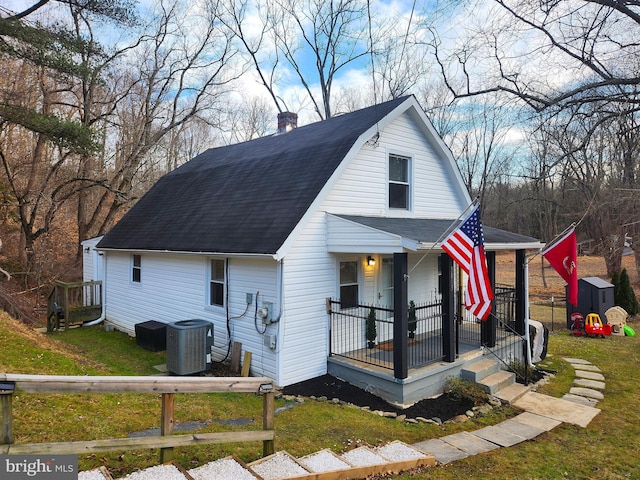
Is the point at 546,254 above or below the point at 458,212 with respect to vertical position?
below

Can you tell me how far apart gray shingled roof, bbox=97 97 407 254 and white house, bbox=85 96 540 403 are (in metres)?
0.05

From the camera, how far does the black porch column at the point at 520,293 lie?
10.1 metres

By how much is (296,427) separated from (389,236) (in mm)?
3534

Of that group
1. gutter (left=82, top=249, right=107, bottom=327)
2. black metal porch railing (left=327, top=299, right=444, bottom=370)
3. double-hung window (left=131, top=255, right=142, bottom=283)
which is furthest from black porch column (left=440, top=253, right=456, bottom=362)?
gutter (left=82, top=249, right=107, bottom=327)

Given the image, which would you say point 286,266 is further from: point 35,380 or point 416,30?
point 416,30

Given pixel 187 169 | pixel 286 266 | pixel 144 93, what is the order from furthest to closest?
pixel 144 93 < pixel 187 169 < pixel 286 266

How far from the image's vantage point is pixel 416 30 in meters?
8.80

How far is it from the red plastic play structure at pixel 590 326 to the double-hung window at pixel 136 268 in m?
14.7

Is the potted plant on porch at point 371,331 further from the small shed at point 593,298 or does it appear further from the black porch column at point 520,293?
the small shed at point 593,298

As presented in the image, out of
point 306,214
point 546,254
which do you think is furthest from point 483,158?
point 306,214

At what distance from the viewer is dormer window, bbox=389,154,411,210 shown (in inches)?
401

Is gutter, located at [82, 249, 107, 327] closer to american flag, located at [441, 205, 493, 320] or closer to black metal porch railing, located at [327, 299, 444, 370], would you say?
black metal porch railing, located at [327, 299, 444, 370]

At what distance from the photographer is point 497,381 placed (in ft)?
26.9

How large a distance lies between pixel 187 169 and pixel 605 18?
12.7m
